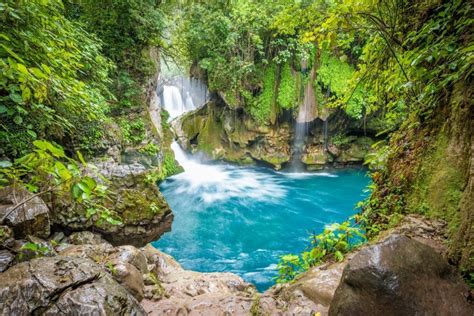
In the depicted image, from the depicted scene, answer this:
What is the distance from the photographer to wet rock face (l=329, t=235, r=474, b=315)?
61.0 inches

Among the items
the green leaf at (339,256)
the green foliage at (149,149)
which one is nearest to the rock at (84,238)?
the green leaf at (339,256)

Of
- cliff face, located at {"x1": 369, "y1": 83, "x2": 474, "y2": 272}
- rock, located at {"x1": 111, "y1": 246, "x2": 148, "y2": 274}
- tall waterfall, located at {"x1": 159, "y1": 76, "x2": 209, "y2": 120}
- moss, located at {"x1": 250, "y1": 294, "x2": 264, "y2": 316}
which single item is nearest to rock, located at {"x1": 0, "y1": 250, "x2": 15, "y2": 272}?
rock, located at {"x1": 111, "y1": 246, "x2": 148, "y2": 274}

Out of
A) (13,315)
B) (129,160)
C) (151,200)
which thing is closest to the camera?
(13,315)

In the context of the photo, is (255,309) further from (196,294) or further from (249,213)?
(249,213)

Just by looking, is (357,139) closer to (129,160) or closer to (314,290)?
(129,160)

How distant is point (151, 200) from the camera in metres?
4.75

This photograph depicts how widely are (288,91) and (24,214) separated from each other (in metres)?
11.8

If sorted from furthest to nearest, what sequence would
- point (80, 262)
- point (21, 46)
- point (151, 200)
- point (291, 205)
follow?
point (291, 205), point (151, 200), point (21, 46), point (80, 262)

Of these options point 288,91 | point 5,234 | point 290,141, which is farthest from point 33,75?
point 290,141

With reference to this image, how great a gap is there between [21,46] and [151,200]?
3054 mm

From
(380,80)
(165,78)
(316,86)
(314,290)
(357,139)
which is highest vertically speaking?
(165,78)

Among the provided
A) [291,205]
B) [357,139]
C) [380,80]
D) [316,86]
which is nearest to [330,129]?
[357,139]

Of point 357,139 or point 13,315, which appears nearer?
point 13,315

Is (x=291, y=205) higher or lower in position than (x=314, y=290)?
lower
